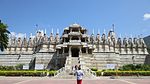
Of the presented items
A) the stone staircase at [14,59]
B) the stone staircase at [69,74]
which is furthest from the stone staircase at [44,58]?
the stone staircase at [69,74]

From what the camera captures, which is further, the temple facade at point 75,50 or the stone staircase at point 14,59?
the stone staircase at point 14,59

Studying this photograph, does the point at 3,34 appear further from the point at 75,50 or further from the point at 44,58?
the point at 75,50

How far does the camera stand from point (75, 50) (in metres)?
52.1

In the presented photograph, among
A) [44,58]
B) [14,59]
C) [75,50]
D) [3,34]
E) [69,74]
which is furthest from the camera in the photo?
[14,59]

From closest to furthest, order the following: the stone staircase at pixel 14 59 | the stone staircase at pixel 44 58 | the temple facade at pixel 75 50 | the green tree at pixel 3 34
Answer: the green tree at pixel 3 34
the temple facade at pixel 75 50
the stone staircase at pixel 44 58
the stone staircase at pixel 14 59

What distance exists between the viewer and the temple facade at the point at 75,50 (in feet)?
164

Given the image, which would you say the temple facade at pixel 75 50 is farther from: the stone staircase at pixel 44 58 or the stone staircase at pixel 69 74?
the stone staircase at pixel 69 74

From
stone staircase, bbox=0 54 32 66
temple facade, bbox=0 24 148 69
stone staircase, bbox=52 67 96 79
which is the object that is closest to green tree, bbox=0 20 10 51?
temple facade, bbox=0 24 148 69

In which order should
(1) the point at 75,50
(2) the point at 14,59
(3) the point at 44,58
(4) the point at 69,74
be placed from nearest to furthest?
(4) the point at 69,74
(1) the point at 75,50
(3) the point at 44,58
(2) the point at 14,59

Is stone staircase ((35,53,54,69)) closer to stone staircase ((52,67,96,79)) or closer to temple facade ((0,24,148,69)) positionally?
temple facade ((0,24,148,69))

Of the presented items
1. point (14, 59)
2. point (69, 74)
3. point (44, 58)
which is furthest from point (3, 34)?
point (69, 74)

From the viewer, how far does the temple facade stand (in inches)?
1969

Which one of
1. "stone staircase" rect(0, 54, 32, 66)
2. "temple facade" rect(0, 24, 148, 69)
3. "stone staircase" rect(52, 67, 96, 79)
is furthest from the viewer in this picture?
"stone staircase" rect(0, 54, 32, 66)

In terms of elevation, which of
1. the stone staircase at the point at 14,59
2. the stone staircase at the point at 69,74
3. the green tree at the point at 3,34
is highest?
the green tree at the point at 3,34
